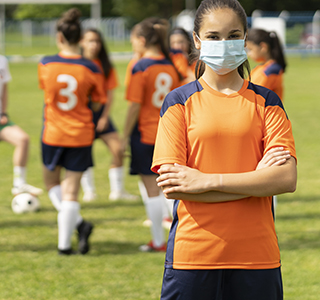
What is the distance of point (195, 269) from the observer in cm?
231

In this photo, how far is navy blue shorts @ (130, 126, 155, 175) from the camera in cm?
515

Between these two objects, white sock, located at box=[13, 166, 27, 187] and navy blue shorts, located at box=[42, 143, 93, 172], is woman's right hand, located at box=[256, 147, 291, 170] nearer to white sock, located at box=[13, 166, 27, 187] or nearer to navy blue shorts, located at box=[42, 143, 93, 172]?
navy blue shorts, located at box=[42, 143, 93, 172]

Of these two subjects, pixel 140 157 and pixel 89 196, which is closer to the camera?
pixel 140 157

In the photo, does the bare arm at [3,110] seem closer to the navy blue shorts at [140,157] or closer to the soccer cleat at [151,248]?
the navy blue shorts at [140,157]

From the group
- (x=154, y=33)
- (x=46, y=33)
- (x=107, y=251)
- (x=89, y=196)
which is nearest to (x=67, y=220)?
(x=107, y=251)

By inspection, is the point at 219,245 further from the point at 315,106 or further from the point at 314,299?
the point at 315,106

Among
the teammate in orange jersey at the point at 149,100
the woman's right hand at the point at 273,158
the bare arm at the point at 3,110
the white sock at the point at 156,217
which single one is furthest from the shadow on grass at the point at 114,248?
the woman's right hand at the point at 273,158

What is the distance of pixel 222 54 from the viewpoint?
234 centimetres

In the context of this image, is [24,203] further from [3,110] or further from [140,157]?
[140,157]

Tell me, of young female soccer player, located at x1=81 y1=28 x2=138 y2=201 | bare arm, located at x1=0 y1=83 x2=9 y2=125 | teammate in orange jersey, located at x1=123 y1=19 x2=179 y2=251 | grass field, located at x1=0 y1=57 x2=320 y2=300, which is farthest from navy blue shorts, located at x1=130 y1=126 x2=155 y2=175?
bare arm, located at x1=0 y1=83 x2=9 y2=125

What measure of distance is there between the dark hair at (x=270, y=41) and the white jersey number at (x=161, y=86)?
35.5 inches

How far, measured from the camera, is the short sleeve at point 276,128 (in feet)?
7.59

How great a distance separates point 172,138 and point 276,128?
458 mm

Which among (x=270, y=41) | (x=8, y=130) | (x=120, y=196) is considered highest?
(x=270, y=41)
